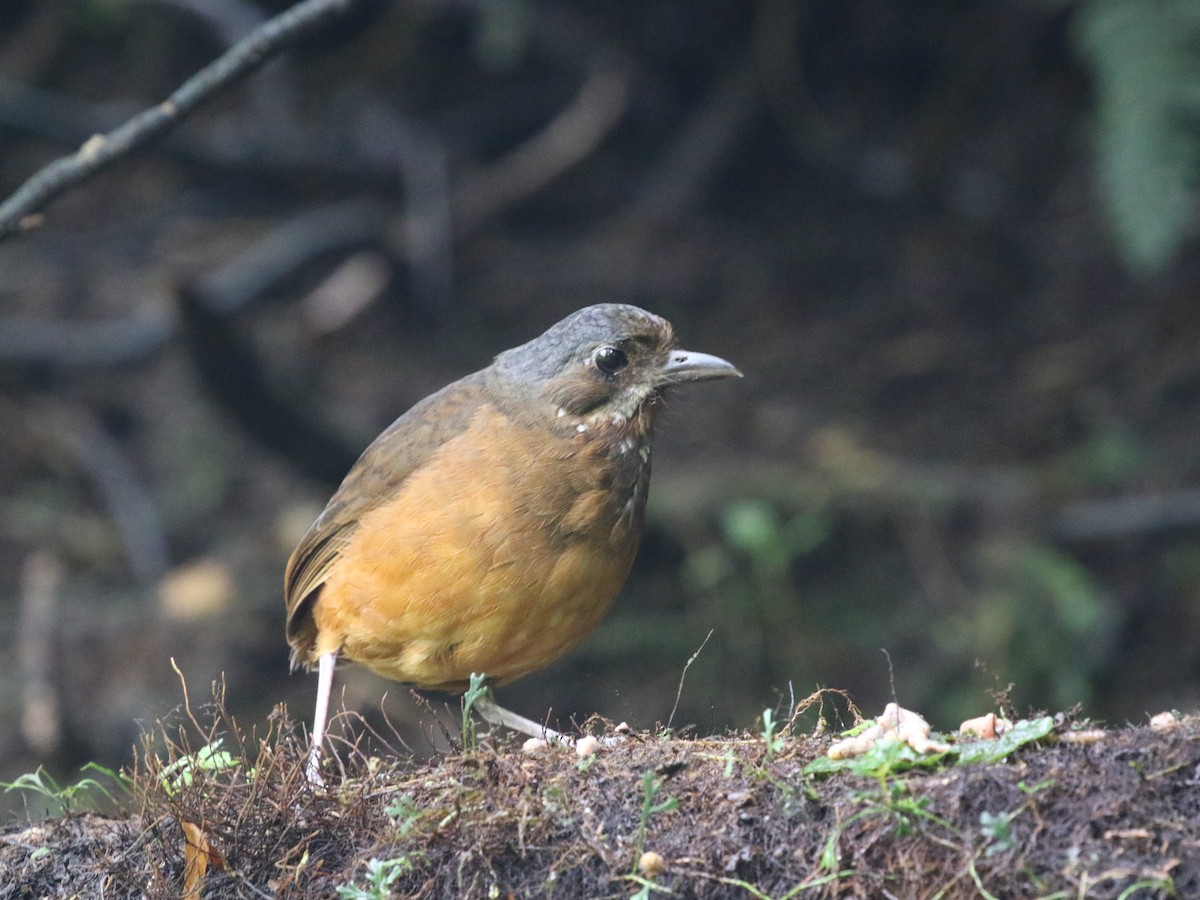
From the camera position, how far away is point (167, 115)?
4246mm

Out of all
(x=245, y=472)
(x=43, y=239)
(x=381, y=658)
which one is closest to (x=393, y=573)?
(x=381, y=658)

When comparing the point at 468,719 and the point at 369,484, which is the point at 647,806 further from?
the point at 369,484

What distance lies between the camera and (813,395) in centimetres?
876

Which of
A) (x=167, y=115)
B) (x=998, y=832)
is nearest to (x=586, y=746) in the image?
(x=998, y=832)

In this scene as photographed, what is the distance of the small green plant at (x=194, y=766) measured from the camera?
3.48 meters

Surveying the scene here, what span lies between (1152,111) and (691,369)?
3.43 metres

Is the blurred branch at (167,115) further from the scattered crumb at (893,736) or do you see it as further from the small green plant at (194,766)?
the scattered crumb at (893,736)

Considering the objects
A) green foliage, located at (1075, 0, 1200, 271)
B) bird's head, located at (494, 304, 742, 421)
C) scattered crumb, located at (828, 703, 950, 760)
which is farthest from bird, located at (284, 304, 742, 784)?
green foliage, located at (1075, 0, 1200, 271)

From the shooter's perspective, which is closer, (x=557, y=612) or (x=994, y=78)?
(x=557, y=612)

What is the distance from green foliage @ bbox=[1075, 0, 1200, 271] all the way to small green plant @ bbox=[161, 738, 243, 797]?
4981mm

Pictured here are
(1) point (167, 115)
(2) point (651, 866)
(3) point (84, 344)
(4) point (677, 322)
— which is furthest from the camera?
(4) point (677, 322)

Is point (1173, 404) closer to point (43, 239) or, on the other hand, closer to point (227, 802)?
point (227, 802)

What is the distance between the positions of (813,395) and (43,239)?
18.4 ft

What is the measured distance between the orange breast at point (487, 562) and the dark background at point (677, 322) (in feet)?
7.39
